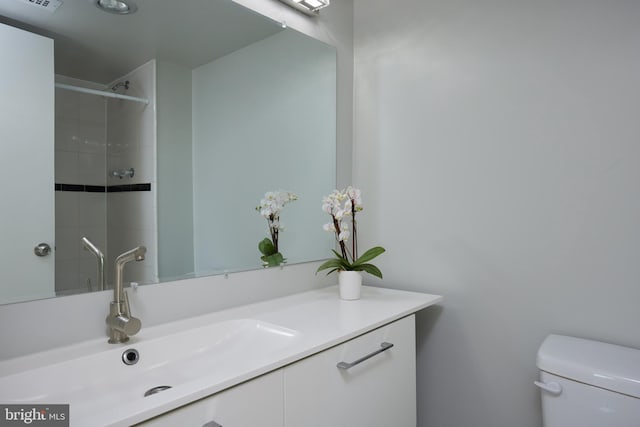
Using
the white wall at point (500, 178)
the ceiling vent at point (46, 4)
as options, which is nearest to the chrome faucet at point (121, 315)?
the ceiling vent at point (46, 4)

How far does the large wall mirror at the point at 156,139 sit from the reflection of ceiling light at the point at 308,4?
0.11m

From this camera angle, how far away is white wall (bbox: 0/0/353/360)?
0.93 metres

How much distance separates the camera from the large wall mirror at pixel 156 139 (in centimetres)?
97

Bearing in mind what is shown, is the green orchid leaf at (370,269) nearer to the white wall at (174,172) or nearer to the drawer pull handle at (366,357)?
the drawer pull handle at (366,357)

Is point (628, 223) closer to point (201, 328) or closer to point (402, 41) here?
point (402, 41)

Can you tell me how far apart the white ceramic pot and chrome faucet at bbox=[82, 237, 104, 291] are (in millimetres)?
837

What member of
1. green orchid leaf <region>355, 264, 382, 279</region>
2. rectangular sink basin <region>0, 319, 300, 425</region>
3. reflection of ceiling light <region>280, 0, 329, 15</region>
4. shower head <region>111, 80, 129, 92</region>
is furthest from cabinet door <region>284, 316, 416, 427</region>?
reflection of ceiling light <region>280, 0, 329, 15</region>

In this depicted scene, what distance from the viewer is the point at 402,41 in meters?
1.75

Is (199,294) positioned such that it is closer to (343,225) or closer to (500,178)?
(343,225)

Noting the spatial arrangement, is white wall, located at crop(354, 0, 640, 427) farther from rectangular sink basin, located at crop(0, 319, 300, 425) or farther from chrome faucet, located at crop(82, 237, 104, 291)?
chrome faucet, located at crop(82, 237, 104, 291)

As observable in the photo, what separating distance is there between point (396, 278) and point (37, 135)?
1.44 m

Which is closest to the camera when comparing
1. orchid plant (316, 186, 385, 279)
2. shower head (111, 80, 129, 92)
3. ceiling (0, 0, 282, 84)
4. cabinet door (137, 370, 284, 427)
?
cabinet door (137, 370, 284, 427)

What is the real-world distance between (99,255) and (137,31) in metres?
0.70

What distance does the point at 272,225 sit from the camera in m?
1.60
